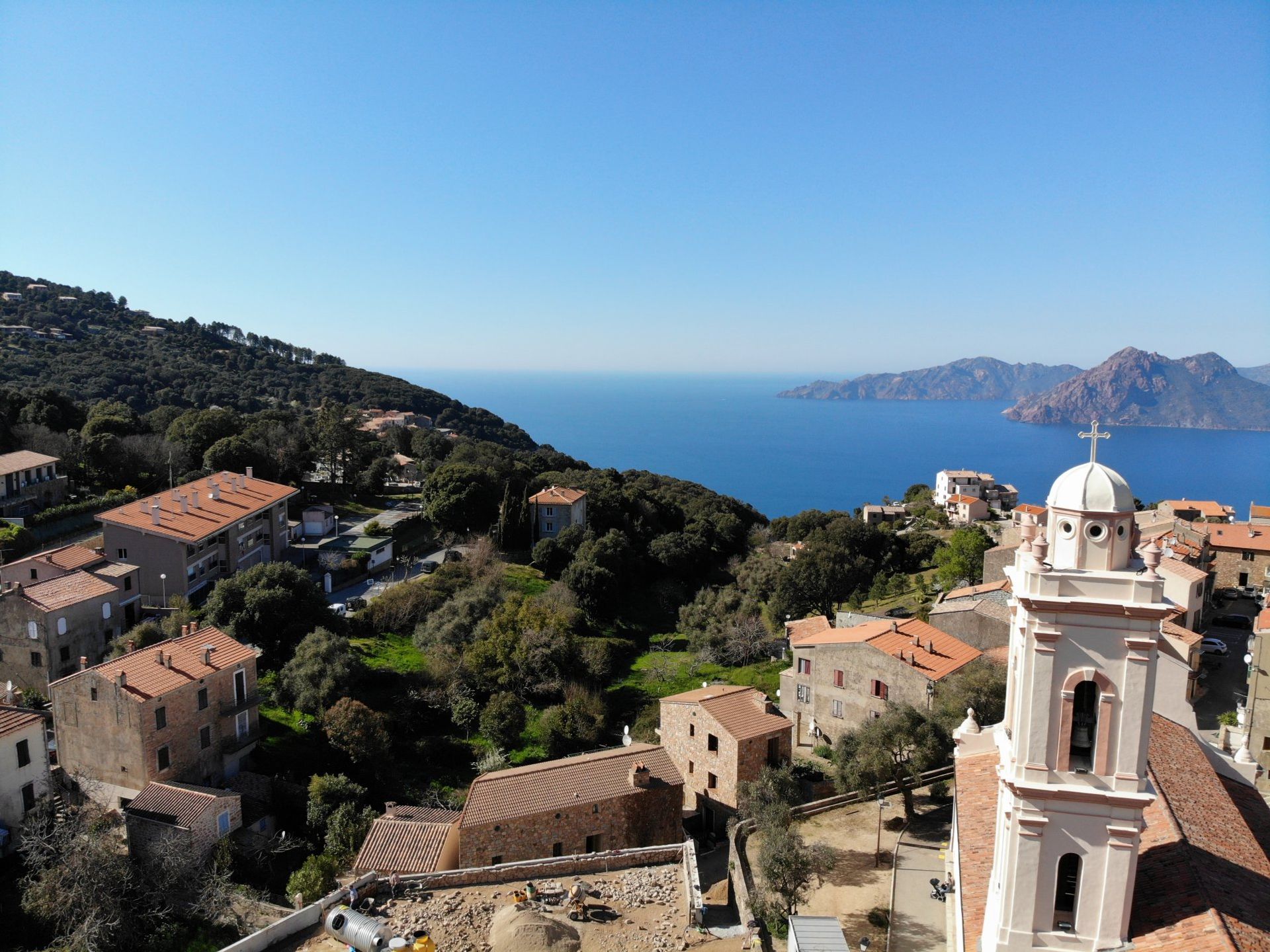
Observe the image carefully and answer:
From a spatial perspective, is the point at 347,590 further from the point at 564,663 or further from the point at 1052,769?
the point at 1052,769

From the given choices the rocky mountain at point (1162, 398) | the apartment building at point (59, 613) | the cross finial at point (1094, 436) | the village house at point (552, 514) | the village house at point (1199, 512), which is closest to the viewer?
the cross finial at point (1094, 436)

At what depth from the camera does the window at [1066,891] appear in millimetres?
9156

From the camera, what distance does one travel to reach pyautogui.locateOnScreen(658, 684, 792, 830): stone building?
70.8ft

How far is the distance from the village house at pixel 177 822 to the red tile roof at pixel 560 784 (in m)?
5.94

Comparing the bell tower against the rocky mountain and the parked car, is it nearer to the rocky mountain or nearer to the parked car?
the parked car

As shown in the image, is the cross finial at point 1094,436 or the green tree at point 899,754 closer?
the cross finial at point 1094,436

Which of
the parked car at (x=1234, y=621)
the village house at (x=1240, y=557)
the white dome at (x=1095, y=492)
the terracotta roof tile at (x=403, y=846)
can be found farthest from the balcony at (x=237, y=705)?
the village house at (x=1240, y=557)

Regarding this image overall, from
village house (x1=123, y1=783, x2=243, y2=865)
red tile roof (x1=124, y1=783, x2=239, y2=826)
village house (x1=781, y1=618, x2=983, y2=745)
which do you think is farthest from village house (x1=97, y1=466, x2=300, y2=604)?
village house (x1=781, y1=618, x2=983, y2=745)

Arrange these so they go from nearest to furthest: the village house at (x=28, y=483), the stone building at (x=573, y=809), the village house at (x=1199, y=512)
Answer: the stone building at (x=573, y=809) → the village house at (x=28, y=483) → the village house at (x=1199, y=512)

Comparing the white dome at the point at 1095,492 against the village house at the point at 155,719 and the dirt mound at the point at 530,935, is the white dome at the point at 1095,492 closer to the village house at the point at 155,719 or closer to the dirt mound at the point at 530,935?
the dirt mound at the point at 530,935

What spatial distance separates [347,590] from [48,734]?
50.4 feet

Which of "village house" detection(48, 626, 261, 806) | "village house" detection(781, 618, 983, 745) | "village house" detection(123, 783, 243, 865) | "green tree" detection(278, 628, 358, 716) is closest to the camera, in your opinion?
"village house" detection(123, 783, 243, 865)

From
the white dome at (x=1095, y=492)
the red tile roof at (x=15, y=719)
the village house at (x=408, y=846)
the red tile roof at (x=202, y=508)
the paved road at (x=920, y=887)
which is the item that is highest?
the white dome at (x=1095, y=492)

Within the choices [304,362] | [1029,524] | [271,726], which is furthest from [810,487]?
[1029,524]
